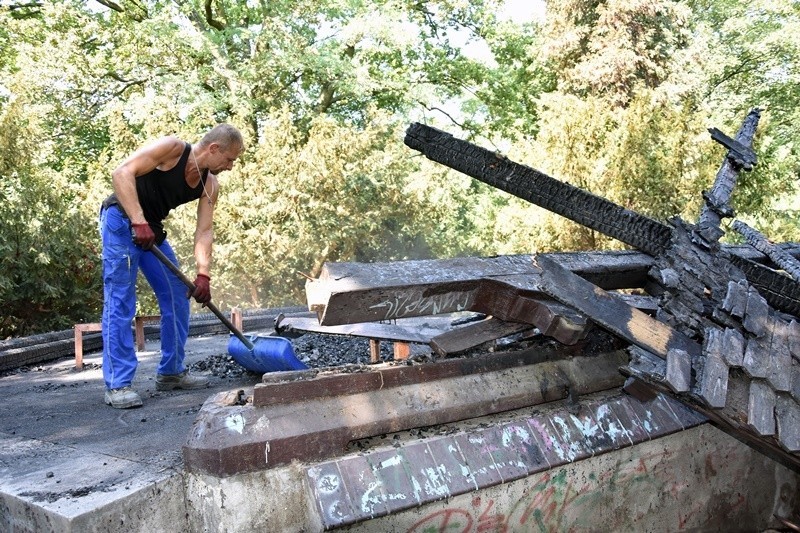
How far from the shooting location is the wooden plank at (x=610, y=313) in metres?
3.24

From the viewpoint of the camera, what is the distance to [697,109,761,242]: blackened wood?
12.8ft

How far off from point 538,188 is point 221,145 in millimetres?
1984

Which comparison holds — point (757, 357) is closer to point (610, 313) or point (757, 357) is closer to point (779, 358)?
point (779, 358)

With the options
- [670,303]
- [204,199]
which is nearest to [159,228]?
[204,199]

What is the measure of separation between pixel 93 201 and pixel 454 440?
10.9 metres

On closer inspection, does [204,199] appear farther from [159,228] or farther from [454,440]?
[454,440]

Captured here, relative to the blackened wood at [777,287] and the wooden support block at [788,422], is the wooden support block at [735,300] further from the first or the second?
the blackened wood at [777,287]

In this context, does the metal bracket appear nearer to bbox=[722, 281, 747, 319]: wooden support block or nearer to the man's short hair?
bbox=[722, 281, 747, 319]: wooden support block

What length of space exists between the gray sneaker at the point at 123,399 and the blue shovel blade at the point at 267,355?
0.95 metres

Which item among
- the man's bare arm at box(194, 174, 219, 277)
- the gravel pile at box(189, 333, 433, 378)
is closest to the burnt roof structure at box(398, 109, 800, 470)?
the man's bare arm at box(194, 174, 219, 277)

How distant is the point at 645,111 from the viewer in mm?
10672

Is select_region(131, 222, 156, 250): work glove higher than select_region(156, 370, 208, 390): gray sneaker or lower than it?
higher

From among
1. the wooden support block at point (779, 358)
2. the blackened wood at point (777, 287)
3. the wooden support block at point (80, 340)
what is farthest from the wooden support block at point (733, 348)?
the wooden support block at point (80, 340)

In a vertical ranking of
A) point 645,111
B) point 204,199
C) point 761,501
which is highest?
point 645,111
